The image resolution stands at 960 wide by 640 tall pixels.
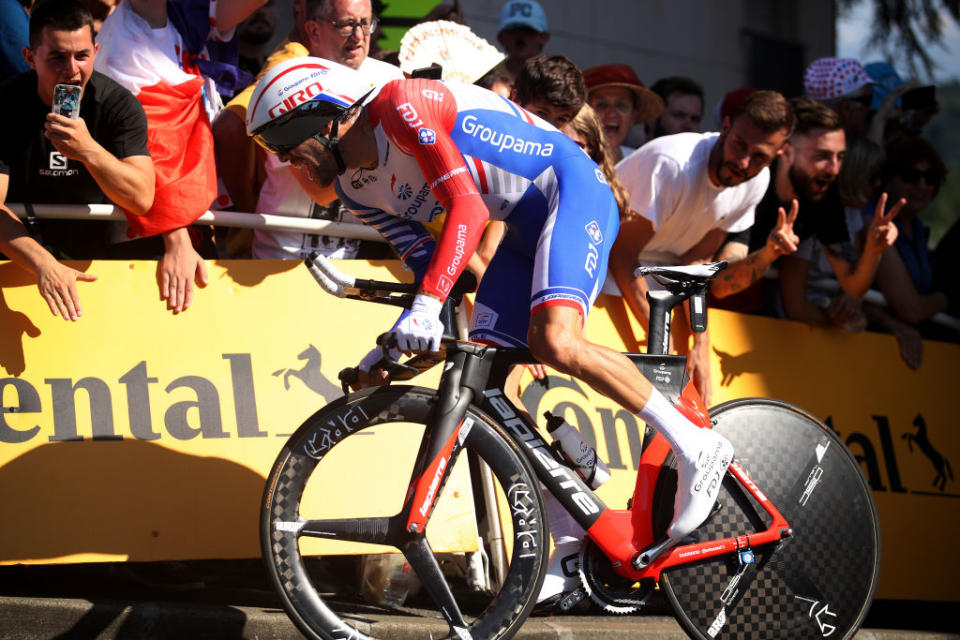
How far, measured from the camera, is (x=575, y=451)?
13.9ft

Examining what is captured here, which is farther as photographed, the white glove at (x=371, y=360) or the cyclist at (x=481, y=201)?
the white glove at (x=371, y=360)

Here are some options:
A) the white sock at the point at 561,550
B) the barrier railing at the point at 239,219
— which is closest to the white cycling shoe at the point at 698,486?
the white sock at the point at 561,550

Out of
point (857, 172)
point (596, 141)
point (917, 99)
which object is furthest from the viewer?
point (917, 99)

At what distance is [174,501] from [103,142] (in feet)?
5.11

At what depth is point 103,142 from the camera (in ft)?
15.6

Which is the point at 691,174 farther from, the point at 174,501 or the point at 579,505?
the point at 174,501

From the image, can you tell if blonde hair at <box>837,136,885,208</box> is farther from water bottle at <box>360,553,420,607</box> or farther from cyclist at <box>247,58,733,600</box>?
water bottle at <box>360,553,420,607</box>

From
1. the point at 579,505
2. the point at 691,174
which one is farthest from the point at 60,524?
the point at 691,174

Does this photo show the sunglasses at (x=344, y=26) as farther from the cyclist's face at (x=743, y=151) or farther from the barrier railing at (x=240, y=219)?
the cyclist's face at (x=743, y=151)

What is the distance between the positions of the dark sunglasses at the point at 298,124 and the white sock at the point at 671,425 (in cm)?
154

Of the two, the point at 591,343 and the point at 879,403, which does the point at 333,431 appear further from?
the point at 879,403

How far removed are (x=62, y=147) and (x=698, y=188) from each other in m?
2.95

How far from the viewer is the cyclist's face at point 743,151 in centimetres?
535

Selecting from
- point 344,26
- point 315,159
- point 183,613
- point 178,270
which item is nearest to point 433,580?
point 183,613
